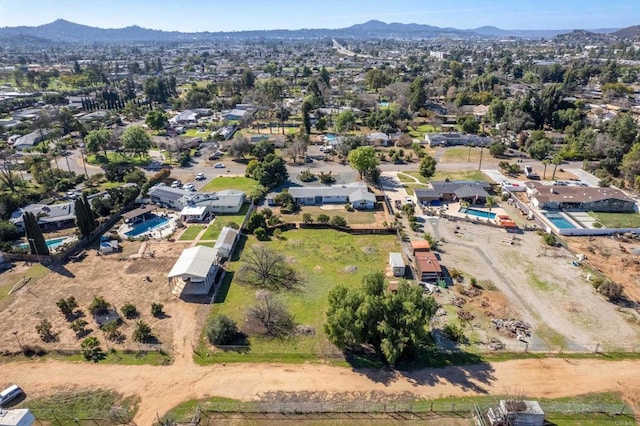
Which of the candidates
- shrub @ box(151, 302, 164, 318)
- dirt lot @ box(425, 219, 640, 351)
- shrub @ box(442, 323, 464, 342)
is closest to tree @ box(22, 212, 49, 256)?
shrub @ box(151, 302, 164, 318)

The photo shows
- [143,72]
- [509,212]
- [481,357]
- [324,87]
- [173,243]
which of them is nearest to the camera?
[481,357]

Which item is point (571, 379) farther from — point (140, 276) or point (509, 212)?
point (140, 276)

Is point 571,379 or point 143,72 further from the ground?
point 143,72

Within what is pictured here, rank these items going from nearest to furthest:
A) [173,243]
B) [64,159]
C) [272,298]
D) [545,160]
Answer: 1. [272,298]
2. [173,243]
3. [545,160]
4. [64,159]

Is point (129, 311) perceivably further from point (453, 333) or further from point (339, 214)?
point (339, 214)

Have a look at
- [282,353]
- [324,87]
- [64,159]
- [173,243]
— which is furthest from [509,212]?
[324,87]

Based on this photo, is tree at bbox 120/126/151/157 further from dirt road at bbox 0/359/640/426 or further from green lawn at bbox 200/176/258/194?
dirt road at bbox 0/359/640/426

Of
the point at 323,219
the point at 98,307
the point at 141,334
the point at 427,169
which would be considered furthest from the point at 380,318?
the point at 427,169
